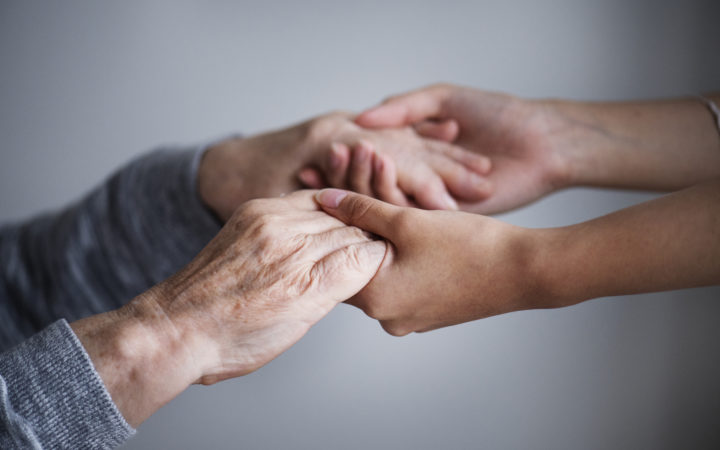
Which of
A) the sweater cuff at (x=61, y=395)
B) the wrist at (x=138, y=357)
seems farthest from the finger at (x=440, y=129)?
the sweater cuff at (x=61, y=395)

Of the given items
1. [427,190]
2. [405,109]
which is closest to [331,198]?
[427,190]

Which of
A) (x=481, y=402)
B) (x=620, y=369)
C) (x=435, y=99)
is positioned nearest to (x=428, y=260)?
(x=435, y=99)

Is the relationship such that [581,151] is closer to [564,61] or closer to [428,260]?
[564,61]

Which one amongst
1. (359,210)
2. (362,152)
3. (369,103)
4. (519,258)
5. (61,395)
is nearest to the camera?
(61,395)

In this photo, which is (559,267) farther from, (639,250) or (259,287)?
(259,287)

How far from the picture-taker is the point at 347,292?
2.59 ft

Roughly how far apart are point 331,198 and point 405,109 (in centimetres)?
48

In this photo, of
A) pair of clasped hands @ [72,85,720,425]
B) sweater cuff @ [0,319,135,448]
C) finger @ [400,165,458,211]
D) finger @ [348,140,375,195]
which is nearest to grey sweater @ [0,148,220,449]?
pair of clasped hands @ [72,85,720,425]

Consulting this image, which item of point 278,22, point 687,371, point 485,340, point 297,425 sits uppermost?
point 278,22

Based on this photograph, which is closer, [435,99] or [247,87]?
[435,99]

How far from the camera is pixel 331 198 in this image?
90 cm

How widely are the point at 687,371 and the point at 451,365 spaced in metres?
0.71

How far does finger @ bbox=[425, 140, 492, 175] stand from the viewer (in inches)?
49.9

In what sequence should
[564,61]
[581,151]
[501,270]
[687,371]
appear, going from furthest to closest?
[687,371], [564,61], [581,151], [501,270]
